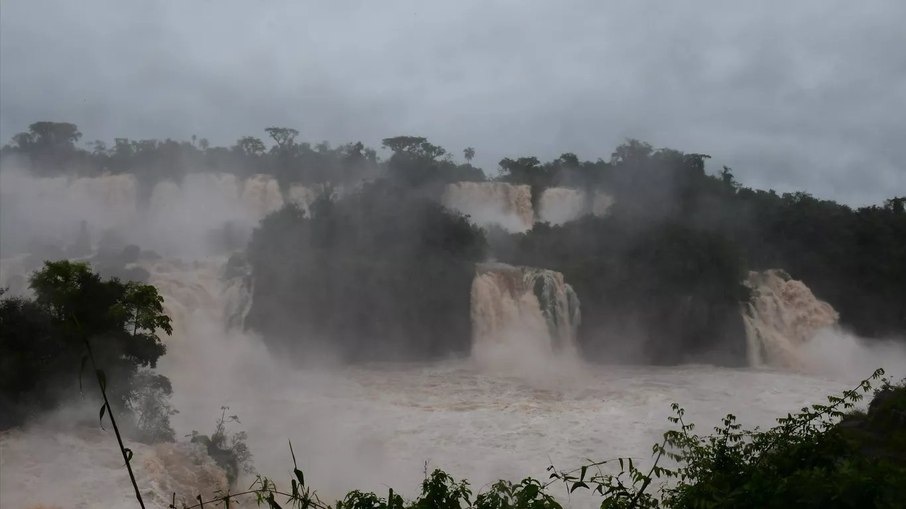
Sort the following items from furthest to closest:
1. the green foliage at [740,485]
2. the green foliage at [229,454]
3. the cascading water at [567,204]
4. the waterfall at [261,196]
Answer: the cascading water at [567,204], the waterfall at [261,196], the green foliage at [229,454], the green foliage at [740,485]

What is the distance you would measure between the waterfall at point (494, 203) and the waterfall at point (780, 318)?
12.2m

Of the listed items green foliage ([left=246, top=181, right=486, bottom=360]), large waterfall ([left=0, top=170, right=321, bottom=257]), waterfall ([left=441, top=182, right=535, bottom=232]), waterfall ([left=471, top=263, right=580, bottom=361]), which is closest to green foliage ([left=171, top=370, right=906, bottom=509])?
waterfall ([left=471, top=263, right=580, bottom=361])

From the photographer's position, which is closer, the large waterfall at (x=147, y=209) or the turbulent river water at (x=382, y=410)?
the turbulent river water at (x=382, y=410)

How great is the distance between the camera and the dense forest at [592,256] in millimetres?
24688

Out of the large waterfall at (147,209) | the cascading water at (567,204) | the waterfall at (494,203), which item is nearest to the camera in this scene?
the large waterfall at (147,209)

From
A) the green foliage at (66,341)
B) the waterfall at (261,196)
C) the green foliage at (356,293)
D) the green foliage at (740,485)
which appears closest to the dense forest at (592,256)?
the green foliage at (356,293)

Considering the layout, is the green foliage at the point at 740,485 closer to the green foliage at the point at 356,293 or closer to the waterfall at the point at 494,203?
the green foliage at the point at 356,293

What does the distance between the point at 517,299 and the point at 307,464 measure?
13.2 m

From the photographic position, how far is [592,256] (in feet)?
94.8

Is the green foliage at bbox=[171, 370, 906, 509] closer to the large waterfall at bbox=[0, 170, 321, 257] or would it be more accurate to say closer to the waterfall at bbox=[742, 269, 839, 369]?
the waterfall at bbox=[742, 269, 839, 369]

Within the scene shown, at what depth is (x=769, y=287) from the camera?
27156mm

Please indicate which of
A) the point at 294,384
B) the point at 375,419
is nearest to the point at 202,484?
the point at 375,419

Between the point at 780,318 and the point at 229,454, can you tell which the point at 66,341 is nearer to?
the point at 229,454

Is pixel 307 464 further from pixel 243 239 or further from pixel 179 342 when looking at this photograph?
pixel 243 239
